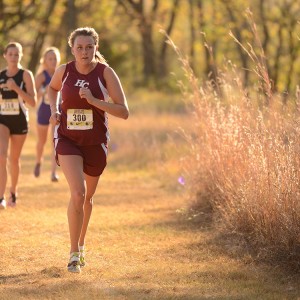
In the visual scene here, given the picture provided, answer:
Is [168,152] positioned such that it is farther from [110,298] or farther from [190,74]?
[110,298]

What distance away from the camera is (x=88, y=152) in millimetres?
8430

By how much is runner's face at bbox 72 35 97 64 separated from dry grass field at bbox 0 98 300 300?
177 cm

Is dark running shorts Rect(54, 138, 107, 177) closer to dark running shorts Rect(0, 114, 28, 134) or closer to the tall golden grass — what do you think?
the tall golden grass

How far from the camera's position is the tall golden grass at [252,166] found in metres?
8.61

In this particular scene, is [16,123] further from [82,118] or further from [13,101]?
[82,118]

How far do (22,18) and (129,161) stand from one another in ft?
41.8

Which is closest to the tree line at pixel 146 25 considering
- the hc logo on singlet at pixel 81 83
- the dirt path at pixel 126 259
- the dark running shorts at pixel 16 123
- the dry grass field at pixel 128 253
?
the dry grass field at pixel 128 253

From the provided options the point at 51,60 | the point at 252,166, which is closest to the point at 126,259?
the point at 252,166

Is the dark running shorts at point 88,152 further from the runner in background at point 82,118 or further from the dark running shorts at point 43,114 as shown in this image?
the dark running shorts at point 43,114

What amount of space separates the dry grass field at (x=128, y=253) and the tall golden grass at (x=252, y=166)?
25 centimetres

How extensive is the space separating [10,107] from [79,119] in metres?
3.62

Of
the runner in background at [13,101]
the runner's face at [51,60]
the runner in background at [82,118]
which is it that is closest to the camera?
the runner in background at [82,118]

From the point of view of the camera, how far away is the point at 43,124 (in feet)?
49.7

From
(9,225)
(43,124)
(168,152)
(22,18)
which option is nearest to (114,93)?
(9,225)
